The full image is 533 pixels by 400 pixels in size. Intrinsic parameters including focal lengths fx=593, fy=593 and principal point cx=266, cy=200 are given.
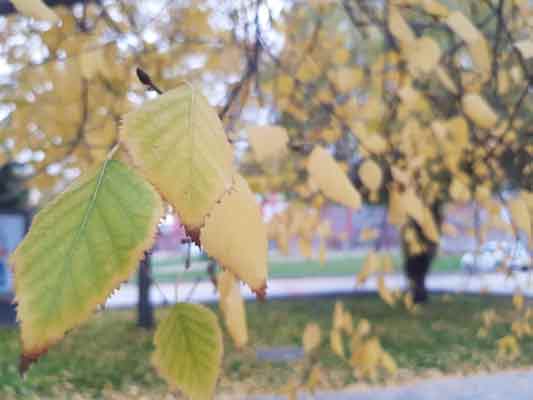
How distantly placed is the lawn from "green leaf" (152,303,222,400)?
354 cm

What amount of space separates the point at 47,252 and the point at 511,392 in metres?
4.67

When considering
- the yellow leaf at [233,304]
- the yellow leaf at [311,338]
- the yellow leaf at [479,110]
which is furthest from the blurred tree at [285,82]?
the yellow leaf at [311,338]

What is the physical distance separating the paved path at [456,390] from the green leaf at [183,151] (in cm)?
404

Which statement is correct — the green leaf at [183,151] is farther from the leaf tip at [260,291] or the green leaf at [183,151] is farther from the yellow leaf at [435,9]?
the yellow leaf at [435,9]

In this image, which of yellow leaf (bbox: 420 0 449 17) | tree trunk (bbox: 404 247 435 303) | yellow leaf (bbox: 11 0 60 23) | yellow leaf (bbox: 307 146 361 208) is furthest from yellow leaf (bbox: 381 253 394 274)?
tree trunk (bbox: 404 247 435 303)

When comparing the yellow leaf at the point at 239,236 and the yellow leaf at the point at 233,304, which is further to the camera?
the yellow leaf at the point at 233,304

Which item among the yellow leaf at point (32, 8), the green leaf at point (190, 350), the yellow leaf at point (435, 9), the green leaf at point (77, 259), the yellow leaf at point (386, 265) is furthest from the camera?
the yellow leaf at point (386, 265)

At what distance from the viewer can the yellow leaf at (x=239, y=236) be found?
33 cm

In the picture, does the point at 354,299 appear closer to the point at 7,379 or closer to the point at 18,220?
the point at 18,220

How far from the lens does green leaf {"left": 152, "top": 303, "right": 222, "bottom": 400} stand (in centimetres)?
42

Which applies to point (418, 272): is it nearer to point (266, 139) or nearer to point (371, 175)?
point (371, 175)

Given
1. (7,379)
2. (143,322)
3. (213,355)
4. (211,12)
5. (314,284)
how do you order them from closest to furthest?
1. (213,355)
2. (211,12)
3. (7,379)
4. (143,322)
5. (314,284)

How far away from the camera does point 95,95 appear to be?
205 centimetres

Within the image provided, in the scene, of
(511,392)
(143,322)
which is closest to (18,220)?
(143,322)
